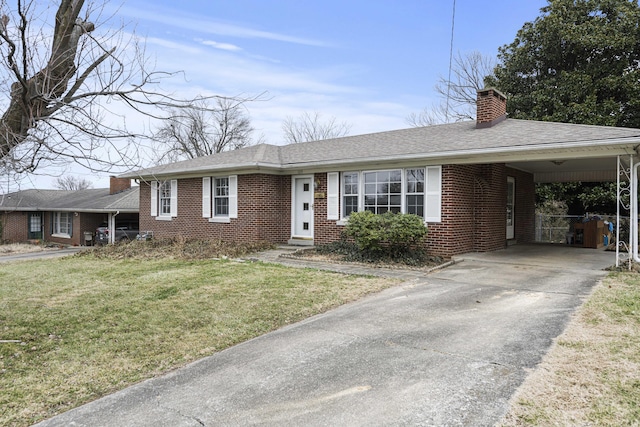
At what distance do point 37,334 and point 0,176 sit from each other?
212 centimetres

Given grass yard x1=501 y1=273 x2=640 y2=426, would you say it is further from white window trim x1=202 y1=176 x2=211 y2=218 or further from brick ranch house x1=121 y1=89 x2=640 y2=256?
white window trim x1=202 y1=176 x2=211 y2=218

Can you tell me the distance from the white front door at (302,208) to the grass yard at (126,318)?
3866 mm

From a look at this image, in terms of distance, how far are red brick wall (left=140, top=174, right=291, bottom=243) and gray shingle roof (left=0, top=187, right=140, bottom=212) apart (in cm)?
968

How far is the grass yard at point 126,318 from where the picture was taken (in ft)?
12.6

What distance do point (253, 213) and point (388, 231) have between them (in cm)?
557

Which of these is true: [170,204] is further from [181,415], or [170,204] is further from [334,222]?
[181,415]

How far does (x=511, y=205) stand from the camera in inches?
536

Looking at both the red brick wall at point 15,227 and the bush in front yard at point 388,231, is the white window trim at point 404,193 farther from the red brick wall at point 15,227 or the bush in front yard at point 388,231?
the red brick wall at point 15,227

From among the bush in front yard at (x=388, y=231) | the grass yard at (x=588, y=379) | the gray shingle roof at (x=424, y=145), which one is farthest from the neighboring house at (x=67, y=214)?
the grass yard at (x=588, y=379)

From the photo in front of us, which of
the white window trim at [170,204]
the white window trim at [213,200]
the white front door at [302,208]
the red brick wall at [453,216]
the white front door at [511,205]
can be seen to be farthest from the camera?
the white window trim at [170,204]

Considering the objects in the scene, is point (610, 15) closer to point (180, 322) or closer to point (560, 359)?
point (560, 359)

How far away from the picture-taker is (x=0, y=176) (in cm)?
428

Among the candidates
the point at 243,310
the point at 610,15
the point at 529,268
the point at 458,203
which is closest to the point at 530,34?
the point at 610,15

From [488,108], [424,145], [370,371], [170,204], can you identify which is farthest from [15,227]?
[370,371]
